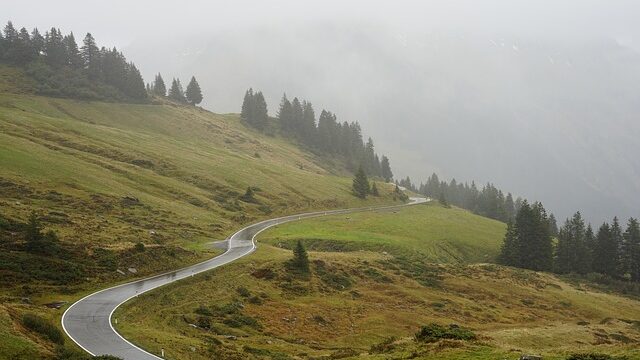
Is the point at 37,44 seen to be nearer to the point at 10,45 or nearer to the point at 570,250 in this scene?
the point at 10,45

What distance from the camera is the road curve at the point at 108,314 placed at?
28630mm

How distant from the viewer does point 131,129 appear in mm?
144875

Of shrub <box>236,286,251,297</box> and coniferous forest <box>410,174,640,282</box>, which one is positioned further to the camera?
coniferous forest <box>410,174,640,282</box>

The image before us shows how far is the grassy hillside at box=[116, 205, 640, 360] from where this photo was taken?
3212cm

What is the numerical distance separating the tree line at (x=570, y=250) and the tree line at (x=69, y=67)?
453ft

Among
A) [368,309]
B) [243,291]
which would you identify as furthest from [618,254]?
[243,291]

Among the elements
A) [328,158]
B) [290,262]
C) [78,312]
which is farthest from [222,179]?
[328,158]

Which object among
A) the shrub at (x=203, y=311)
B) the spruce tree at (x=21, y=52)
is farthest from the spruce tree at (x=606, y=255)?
the spruce tree at (x=21, y=52)

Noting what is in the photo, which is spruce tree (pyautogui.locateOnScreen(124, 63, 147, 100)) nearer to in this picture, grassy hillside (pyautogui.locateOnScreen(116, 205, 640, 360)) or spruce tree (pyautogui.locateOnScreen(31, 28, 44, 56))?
spruce tree (pyautogui.locateOnScreen(31, 28, 44, 56))

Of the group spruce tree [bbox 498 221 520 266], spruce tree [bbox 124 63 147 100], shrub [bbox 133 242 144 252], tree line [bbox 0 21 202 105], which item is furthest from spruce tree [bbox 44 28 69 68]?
spruce tree [bbox 498 221 520 266]

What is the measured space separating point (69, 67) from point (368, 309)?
161572 millimetres

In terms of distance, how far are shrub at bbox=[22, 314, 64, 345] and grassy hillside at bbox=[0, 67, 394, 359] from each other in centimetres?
88

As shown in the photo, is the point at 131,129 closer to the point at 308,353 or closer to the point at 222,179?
the point at 222,179

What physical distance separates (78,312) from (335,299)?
2449cm
